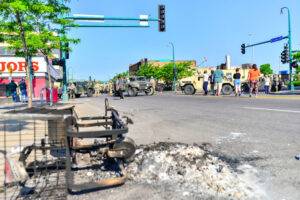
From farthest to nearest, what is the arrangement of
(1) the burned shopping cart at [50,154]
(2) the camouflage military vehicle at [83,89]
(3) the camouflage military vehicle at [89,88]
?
(3) the camouflage military vehicle at [89,88] < (2) the camouflage military vehicle at [83,89] < (1) the burned shopping cart at [50,154]

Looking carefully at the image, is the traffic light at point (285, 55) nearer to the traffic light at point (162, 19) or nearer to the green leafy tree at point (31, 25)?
the traffic light at point (162, 19)

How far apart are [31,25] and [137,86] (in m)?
17.8

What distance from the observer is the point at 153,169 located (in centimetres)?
487

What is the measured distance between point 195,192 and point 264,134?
148 inches

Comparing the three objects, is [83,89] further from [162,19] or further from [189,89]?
[162,19]

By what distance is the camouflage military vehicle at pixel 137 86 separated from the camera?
119 feet

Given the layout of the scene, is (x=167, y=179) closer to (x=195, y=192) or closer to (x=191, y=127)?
(x=195, y=192)

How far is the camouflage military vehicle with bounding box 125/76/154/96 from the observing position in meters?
36.2

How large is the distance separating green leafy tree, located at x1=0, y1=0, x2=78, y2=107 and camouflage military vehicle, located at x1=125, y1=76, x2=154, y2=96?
12572 millimetres

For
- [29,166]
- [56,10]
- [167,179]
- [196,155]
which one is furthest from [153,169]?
[56,10]

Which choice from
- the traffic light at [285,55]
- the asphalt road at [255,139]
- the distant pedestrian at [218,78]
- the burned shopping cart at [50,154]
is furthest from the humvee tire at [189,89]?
the burned shopping cart at [50,154]

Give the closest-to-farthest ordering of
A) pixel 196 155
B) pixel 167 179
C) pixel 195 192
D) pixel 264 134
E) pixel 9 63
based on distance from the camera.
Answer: pixel 195 192
pixel 167 179
pixel 196 155
pixel 264 134
pixel 9 63

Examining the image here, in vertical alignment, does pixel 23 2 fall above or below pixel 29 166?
above

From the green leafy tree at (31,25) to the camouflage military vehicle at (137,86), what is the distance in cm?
1257
